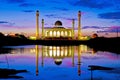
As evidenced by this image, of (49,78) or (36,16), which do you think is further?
(36,16)

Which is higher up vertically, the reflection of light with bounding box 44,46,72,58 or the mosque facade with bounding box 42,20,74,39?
the mosque facade with bounding box 42,20,74,39

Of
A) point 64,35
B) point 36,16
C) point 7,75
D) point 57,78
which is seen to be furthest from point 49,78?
point 64,35

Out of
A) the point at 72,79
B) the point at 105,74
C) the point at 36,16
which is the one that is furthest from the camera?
the point at 36,16

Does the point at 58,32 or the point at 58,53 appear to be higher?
the point at 58,32

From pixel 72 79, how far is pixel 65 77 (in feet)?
3.28

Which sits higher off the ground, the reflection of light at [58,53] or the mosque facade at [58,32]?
the mosque facade at [58,32]

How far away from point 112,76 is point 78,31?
106868 mm

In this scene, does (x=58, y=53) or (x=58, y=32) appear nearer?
(x=58, y=53)

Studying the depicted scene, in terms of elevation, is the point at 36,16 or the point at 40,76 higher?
the point at 36,16

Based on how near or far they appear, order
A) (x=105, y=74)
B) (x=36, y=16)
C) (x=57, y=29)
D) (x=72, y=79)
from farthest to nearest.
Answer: (x=57, y=29), (x=36, y=16), (x=105, y=74), (x=72, y=79)

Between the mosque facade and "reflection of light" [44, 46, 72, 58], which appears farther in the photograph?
the mosque facade

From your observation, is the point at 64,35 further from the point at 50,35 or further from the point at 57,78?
the point at 57,78

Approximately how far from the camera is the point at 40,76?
2373cm

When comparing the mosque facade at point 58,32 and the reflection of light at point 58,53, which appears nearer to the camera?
the reflection of light at point 58,53
